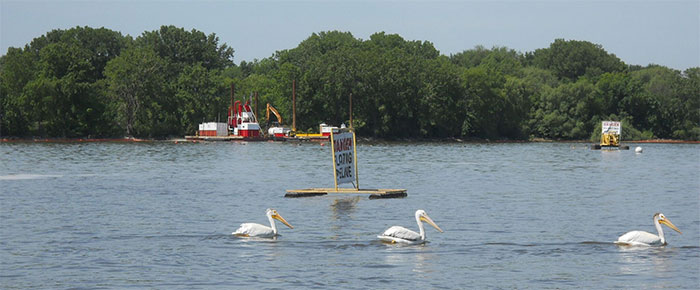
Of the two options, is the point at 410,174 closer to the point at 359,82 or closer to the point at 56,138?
the point at 56,138

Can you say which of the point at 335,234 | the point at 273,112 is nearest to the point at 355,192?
the point at 335,234

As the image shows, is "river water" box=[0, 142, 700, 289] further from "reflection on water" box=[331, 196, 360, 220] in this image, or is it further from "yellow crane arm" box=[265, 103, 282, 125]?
"yellow crane arm" box=[265, 103, 282, 125]

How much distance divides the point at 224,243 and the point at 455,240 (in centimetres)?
684

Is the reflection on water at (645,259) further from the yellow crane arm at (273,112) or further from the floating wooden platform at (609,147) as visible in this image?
the yellow crane arm at (273,112)

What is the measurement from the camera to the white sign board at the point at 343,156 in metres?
40.5

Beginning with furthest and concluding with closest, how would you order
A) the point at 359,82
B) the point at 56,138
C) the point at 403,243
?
the point at 359,82 → the point at 56,138 → the point at 403,243

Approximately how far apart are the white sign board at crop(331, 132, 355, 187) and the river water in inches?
40.9

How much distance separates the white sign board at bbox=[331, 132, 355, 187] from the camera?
133 ft

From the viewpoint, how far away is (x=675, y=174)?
2734 inches

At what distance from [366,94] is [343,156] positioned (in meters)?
128

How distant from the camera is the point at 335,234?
29953 millimetres

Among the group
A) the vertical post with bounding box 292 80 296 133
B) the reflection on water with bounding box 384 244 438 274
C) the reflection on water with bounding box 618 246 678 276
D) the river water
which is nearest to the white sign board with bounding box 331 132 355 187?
the river water

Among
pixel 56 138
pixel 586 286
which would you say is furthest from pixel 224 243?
pixel 56 138

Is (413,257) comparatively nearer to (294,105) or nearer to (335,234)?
(335,234)
